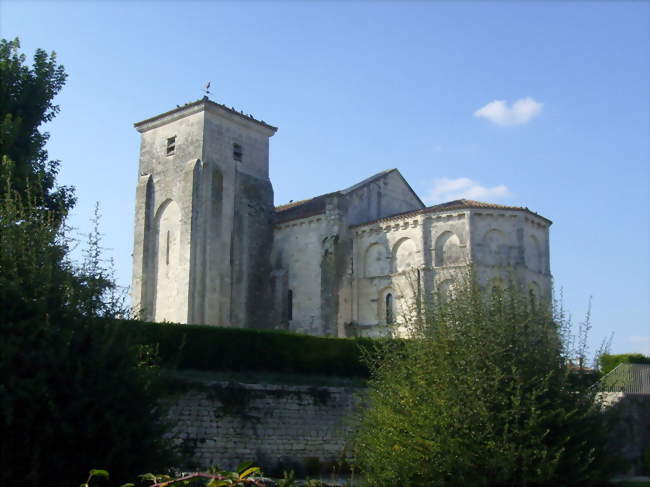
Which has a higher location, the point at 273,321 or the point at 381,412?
the point at 273,321

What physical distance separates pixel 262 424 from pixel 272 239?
18.0 m

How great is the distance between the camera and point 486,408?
9242 millimetres

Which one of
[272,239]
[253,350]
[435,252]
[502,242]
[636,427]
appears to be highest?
[272,239]

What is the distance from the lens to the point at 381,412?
10.5 m

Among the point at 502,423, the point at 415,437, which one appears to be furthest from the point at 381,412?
the point at 502,423

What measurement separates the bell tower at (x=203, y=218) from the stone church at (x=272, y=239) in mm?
52

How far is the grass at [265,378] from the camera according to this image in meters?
18.6

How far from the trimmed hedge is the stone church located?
7671mm

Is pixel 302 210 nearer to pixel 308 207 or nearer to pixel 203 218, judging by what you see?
pixel 308 207

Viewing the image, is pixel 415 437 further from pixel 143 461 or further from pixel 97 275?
pixel 97 275

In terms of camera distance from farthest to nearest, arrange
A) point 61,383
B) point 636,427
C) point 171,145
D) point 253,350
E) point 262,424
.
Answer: point 171,145 < point 253,350 < point 636,427 < point 262,424 < point 61,383

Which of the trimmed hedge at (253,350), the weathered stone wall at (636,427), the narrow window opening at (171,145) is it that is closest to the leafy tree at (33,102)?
the trimmed hedge at (253,350)

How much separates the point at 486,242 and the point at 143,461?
23631 millimetres

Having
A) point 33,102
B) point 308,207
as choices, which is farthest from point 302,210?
point 33,102
